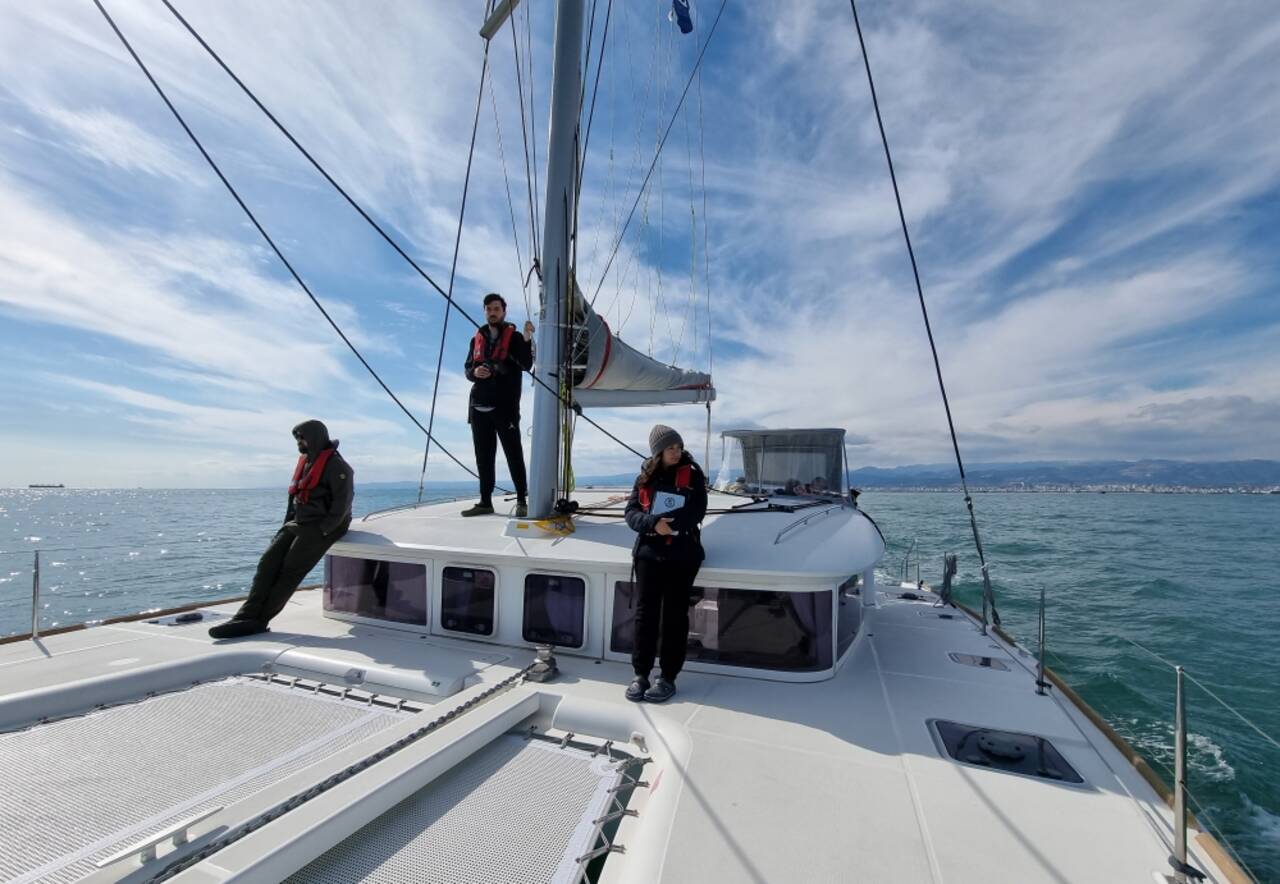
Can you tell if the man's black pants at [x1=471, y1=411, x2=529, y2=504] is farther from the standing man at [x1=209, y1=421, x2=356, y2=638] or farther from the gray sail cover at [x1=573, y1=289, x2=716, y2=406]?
the standing man at [x1=209, y1=421, x2=356, y2=638]

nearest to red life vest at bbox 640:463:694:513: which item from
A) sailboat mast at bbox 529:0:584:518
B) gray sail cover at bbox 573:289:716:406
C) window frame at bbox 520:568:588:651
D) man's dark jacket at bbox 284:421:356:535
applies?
window frame at bbox 520:568:588:651

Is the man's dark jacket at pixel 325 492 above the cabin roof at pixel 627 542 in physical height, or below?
above

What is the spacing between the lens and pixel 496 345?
481 centimetres

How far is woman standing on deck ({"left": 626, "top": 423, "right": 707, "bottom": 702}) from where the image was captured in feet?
10.8

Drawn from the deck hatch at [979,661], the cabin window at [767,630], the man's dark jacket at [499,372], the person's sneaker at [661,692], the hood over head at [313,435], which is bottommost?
the deck hatch at [979,661]

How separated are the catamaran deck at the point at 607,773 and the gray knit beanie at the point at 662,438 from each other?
4.93 feet

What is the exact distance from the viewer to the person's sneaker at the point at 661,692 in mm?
3277

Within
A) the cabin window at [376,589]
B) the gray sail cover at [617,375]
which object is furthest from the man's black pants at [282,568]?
the gray sail cover at [617,375]

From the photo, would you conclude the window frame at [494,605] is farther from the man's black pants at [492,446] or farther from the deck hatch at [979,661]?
the deck hatch at [979,661]

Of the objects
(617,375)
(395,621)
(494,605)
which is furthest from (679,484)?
(395,621)

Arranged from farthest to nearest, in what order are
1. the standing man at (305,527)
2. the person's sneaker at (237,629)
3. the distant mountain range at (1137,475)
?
the distant mountain range at (1137,475), the standing man at (305,527), the person's sneaker at (237,629)

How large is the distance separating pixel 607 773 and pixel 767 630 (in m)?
1.52

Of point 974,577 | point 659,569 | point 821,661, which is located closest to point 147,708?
point 659,569

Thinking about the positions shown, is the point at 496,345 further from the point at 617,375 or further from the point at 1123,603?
the point at 1123,603
